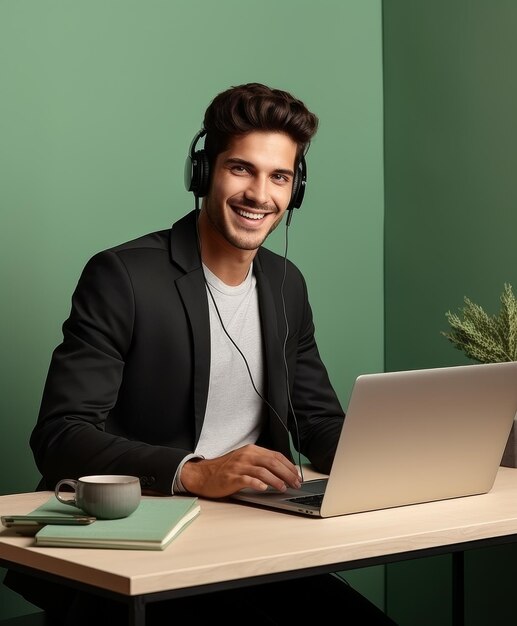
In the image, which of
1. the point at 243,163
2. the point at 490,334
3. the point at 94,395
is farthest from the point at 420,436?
the point at 243,163

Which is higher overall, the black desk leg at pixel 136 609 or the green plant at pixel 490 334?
the green plant at pixel 490 334

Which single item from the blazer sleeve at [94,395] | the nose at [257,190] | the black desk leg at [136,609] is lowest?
the black desk leg at [136,609]

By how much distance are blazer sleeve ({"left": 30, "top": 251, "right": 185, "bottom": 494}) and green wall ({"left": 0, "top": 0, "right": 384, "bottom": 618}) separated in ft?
2.07

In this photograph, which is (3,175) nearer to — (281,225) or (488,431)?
(281,225)

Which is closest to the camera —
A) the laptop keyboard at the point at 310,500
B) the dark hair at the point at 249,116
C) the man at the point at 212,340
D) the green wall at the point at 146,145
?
the laptop keyboard at the point at 310,500

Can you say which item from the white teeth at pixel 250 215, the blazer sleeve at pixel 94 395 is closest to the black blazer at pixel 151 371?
the blazer sleeve at pixel 94 395

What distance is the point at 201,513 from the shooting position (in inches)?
60.3

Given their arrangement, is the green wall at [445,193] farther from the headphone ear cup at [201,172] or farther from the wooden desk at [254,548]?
the wooden desk at [254,548]

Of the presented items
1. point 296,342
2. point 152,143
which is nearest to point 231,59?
point 152,143

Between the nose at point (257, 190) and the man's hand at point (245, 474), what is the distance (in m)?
0.70

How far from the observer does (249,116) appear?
212 centimetres

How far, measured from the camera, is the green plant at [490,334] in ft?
7.12

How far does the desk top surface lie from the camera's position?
120 centimetres

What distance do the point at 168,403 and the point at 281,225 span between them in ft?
3.66
